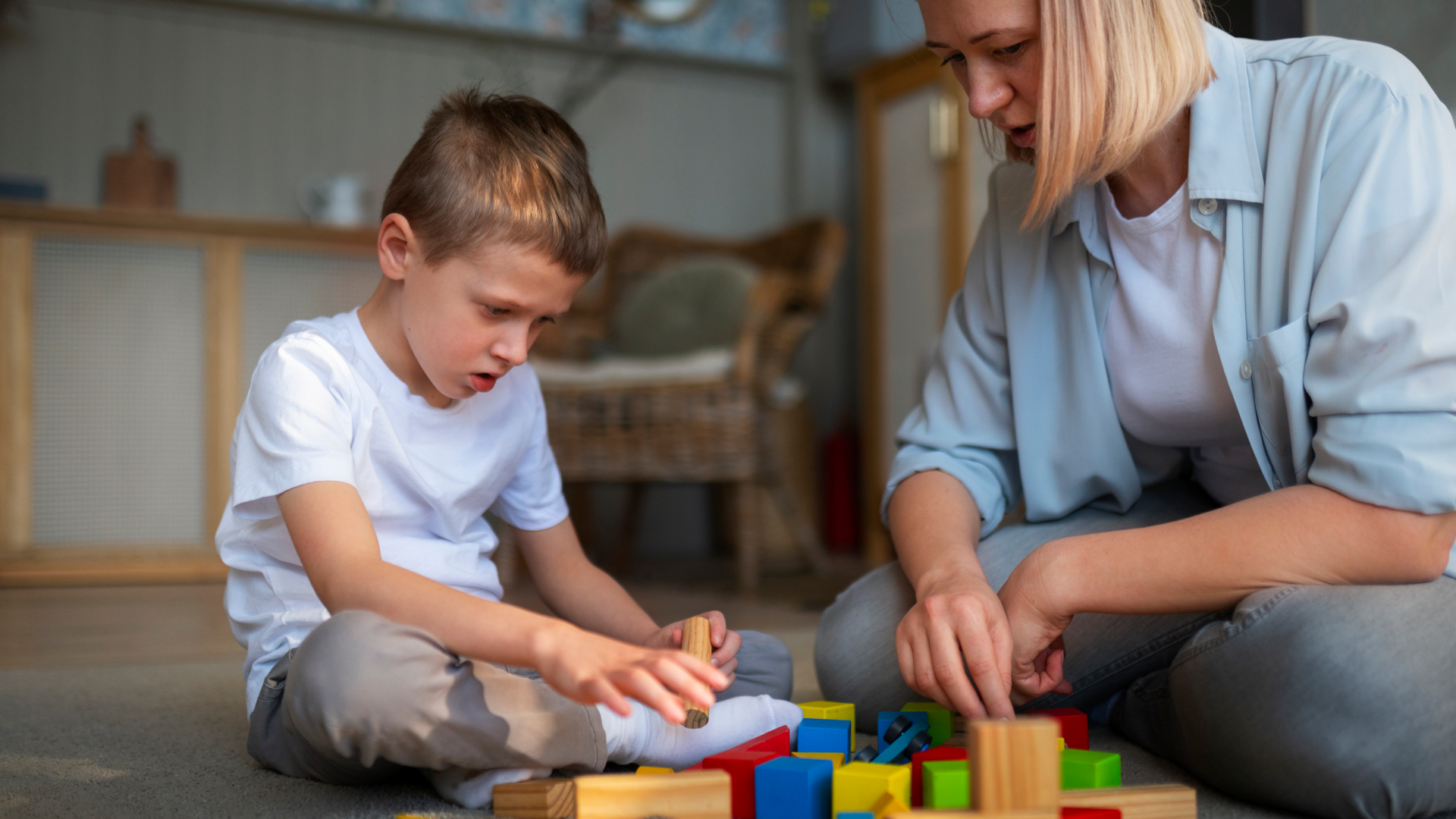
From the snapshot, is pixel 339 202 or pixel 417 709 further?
pixel 339 202

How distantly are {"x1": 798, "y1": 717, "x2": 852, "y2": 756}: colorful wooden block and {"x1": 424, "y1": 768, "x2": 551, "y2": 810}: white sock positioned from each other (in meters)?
0.19

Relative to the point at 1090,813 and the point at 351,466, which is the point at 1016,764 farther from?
the point at 351,466

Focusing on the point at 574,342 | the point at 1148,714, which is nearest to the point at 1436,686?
the point at 1148,714

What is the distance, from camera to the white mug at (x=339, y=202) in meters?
2.69

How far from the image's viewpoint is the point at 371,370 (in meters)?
0.91

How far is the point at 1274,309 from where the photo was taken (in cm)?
83

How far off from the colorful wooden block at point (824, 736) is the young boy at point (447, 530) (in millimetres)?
68

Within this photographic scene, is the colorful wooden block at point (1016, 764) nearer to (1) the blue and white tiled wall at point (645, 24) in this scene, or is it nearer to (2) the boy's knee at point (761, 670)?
(2) the boy's knee at point (761, 670)

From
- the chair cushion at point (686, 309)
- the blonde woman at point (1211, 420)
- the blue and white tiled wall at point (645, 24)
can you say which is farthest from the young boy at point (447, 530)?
the blue and white tiled wall at point (645, 24)

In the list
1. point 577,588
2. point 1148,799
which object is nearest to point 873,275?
point 577,588

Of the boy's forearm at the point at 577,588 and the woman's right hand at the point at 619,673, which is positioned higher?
the woman's right hand at the point at 619,673

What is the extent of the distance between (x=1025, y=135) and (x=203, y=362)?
2.15m

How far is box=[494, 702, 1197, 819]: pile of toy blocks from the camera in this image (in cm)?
57

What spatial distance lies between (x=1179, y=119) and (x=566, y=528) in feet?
2.16
